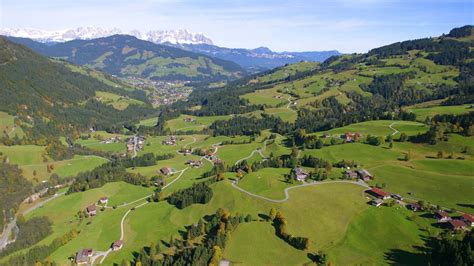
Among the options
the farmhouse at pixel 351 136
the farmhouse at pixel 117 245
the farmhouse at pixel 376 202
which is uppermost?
the farmhouse at pixel 351 136

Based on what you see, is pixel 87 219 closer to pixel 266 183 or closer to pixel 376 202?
pixel 266 183

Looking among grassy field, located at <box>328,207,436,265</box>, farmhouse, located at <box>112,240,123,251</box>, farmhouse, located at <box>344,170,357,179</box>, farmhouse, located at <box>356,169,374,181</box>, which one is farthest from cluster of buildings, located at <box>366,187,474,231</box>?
farmhouse, located at <box>112,240,123,251</box>

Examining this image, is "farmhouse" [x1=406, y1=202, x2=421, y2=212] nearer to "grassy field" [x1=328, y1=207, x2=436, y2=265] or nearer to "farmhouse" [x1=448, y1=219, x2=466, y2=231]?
"grassy field" [x1=328, y1=207, x2=436, y2=265]

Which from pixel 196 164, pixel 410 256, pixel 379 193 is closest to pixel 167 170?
pixel 196 164

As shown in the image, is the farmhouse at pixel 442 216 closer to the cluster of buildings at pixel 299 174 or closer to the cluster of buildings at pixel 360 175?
the cluster of buildings at pixel 360 175

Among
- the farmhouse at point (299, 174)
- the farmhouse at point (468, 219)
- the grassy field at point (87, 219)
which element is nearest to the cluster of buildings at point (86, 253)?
the grassy field at point (87, 219)

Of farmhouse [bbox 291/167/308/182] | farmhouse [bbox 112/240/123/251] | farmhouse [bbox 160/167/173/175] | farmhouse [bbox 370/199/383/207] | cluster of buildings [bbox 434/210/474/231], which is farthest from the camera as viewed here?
farmhouse [bbox 160/167/173/175]

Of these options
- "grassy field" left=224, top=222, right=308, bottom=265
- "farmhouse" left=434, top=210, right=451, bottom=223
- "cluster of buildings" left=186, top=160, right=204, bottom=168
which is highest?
"farmhouse" left=434, top=210, right=451, bottom=223
